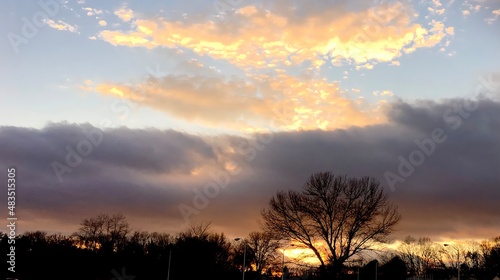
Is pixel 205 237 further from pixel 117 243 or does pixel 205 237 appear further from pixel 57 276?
pixel 57 276

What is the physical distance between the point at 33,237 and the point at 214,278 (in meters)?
37.8

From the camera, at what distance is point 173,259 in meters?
93.6

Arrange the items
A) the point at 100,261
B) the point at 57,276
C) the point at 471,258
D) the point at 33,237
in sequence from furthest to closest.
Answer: the point at 471,258 → the point at 33,237 → the point at 100,261 → the point at 57,276

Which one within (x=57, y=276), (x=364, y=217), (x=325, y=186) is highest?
(x=325, y=186)

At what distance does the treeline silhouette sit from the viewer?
269ft

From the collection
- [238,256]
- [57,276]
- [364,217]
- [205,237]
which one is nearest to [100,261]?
[57,276]

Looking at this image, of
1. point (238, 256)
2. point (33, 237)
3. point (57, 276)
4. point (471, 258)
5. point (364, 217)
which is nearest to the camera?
point (364, 217)

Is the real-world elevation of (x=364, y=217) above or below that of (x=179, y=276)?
above

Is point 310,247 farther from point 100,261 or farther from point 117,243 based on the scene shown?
point 117,243

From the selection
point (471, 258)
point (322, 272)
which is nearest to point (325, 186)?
point (322, 272)

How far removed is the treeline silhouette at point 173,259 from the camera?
82125mm

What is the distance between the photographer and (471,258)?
5074 inches

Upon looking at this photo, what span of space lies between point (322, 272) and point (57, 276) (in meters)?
45.6

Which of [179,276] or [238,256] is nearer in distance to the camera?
[179,276]
